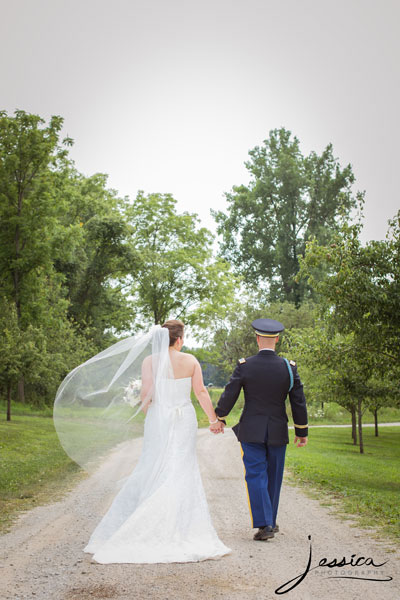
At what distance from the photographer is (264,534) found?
6.48 m

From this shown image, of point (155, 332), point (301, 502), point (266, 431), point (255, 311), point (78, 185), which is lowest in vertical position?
point (301, 502)

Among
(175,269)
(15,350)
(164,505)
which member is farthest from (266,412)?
(175,269)

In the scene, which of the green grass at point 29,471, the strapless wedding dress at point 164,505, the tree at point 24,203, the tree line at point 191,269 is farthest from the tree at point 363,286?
the tree at point 24,203

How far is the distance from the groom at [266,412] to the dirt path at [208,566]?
0.69 metres

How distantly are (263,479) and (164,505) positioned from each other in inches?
47.8

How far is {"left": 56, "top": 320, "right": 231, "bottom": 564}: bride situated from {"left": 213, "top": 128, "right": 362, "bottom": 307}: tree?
47179mm

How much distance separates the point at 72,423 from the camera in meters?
7.50

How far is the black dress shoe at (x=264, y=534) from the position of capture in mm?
6473

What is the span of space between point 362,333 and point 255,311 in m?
42.5

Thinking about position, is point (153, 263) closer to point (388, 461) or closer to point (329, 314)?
point (388, 461)

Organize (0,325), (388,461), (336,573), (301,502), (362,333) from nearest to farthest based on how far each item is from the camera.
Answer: (336,573) < (301,502) < (362,333) < (388,461) < (0,325)

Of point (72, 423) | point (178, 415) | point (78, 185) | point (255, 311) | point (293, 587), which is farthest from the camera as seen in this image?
point (255, 311)

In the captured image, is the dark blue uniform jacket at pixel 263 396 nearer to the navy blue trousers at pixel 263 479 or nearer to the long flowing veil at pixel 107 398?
the navy blue trousers at pixel 263 479

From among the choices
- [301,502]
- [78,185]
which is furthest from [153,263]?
[301,502]
